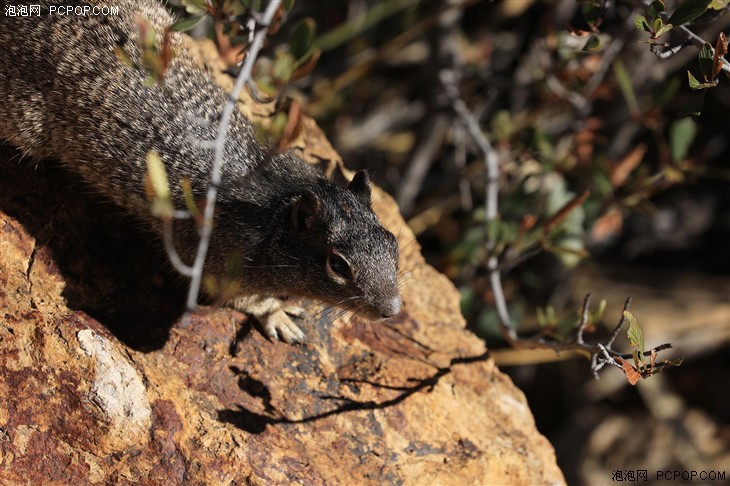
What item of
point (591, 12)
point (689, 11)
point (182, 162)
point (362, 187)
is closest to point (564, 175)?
point (591, 12)

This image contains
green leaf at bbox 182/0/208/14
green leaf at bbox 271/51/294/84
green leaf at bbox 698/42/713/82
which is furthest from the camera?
green leaf at bbox 271/51/294/84

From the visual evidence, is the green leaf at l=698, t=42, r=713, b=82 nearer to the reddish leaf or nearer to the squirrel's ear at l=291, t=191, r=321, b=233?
the reddish leaf

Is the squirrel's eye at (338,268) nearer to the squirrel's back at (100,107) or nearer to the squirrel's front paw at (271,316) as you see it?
the squirrel's front paw at (271,316)

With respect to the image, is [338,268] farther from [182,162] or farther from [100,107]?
[100,107]

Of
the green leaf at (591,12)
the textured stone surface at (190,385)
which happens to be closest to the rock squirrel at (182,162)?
the textured stone surface at (190,385)

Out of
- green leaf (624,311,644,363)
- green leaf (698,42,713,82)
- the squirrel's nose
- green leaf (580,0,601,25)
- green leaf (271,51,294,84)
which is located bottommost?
the squirrel's nose

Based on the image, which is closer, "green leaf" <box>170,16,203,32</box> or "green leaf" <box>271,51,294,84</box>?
"green leaf" <box>170,16,203,32</box>

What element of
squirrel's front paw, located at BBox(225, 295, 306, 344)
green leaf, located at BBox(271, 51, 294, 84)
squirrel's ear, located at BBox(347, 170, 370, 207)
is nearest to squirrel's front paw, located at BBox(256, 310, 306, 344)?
squirrel's front paw, located at BBox(225, 295, 306, 344)
